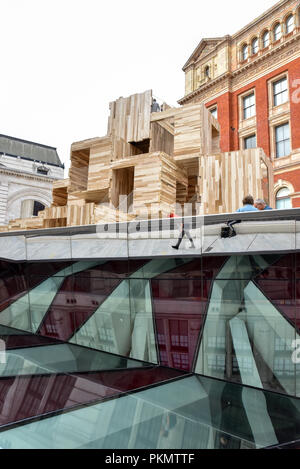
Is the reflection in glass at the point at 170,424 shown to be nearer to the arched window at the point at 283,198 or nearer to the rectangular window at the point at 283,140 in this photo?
the arched window at the point at 283,198

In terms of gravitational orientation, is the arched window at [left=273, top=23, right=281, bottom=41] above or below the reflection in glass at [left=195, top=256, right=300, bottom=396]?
above

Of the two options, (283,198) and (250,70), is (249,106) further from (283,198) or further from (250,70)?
(283,198)

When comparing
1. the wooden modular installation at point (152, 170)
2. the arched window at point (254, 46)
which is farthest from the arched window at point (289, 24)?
the wooden modular installation at point (152, 170)

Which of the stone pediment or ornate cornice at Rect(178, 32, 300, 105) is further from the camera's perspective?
the stone pediment

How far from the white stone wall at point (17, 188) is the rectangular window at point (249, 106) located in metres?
22.1

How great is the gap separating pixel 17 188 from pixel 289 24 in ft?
98.6

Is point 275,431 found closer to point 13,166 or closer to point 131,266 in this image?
point 131,266

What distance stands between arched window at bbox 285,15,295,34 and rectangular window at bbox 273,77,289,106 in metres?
4.13

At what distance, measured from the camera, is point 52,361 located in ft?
24.2

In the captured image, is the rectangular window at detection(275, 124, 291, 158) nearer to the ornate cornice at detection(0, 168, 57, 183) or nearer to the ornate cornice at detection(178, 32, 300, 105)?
the ornate cornice at detection(178, 32, 300, 105)

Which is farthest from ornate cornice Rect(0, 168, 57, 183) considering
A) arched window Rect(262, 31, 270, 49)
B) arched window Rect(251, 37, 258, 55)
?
arched window Rect(262, 31, 270, 49)

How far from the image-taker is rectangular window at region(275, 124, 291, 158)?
24.1 m

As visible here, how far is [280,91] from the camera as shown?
25047 mm

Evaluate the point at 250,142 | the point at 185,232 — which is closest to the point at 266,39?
the point at 250,142
